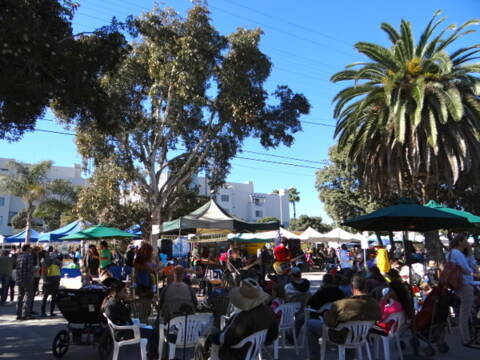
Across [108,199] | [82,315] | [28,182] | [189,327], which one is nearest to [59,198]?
[28,182]

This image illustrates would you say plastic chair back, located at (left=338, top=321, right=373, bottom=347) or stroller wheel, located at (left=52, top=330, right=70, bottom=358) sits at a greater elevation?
plastic chair back, located at (left=338, top=321, right=373, bottom=347)

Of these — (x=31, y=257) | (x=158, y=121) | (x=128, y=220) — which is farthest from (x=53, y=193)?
(x=31, y=257)

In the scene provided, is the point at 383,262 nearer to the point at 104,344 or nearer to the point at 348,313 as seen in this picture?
the point at 348,313

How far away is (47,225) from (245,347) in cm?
5804

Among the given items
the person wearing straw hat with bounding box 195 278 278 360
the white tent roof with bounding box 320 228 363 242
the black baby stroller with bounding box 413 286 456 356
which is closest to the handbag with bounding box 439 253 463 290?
the black baby stroller with bounding box 413 286 456 356

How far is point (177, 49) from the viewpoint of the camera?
1950 cm

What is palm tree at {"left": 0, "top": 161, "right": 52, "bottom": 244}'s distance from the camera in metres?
36.1

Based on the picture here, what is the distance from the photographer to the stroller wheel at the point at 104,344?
20.1 ft

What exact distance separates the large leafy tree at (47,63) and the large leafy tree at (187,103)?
9706mm

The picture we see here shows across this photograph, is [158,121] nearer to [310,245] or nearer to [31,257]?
[31,257]

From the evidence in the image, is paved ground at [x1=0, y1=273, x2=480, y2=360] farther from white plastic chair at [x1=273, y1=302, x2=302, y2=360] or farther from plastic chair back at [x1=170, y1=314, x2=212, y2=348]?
plastic chair back at [x1=170, y1=314, x2=212, y2=348]

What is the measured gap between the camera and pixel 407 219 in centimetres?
879

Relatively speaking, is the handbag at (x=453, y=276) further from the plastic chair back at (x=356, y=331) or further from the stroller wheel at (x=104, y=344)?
the stroller wheel at (x=104, y=344)

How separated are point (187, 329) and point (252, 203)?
7100cm
